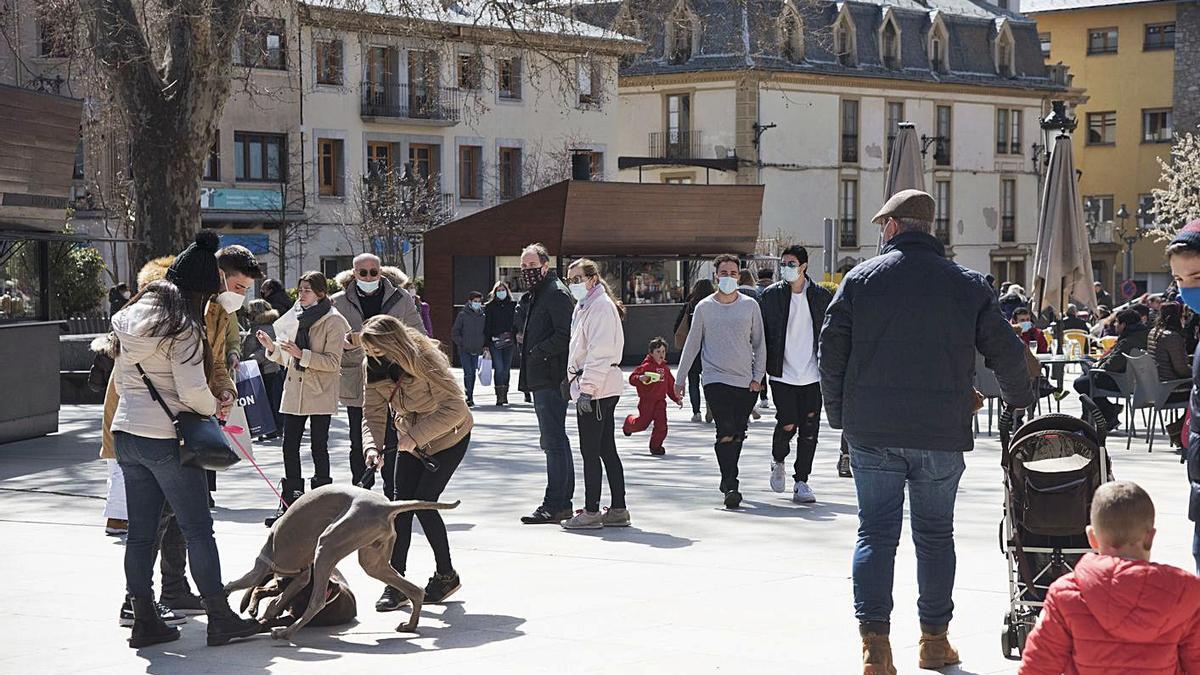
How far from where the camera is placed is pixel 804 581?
9.30 metres

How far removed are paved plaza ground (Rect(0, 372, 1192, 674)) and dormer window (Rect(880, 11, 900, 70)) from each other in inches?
1975

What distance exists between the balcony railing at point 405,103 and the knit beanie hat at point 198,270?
43256 mm

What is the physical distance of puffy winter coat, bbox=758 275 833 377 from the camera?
13.1 metres

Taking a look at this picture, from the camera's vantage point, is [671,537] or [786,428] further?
[786,428]

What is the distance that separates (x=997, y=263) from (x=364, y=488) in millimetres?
60911

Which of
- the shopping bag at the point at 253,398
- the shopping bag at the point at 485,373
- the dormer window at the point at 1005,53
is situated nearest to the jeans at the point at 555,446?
the shopping bag at the point at 253,398

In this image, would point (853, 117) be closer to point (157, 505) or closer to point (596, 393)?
point (596, 393)

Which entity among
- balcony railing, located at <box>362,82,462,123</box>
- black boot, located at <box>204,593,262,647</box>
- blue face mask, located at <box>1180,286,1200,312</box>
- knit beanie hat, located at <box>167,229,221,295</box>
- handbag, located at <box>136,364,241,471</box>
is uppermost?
balcony railing, located at <box>362,82,462,123</box>

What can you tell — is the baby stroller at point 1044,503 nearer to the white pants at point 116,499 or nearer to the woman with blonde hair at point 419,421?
the woman with blonde hair at point 419,421

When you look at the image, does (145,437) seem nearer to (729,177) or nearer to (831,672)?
(831,672)

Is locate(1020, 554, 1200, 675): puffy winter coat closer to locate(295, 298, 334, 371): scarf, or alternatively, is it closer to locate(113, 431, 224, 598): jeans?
locate(113, 431, 224, 598): jeans

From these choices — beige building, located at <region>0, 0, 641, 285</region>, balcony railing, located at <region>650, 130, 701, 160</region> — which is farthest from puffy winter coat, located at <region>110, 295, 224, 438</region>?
balcony railing, located at <region>650, 130, 701, 160</region>

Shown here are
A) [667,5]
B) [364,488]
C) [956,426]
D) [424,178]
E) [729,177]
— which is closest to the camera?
[956,426]

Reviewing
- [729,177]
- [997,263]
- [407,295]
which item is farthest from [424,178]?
[407,295]
